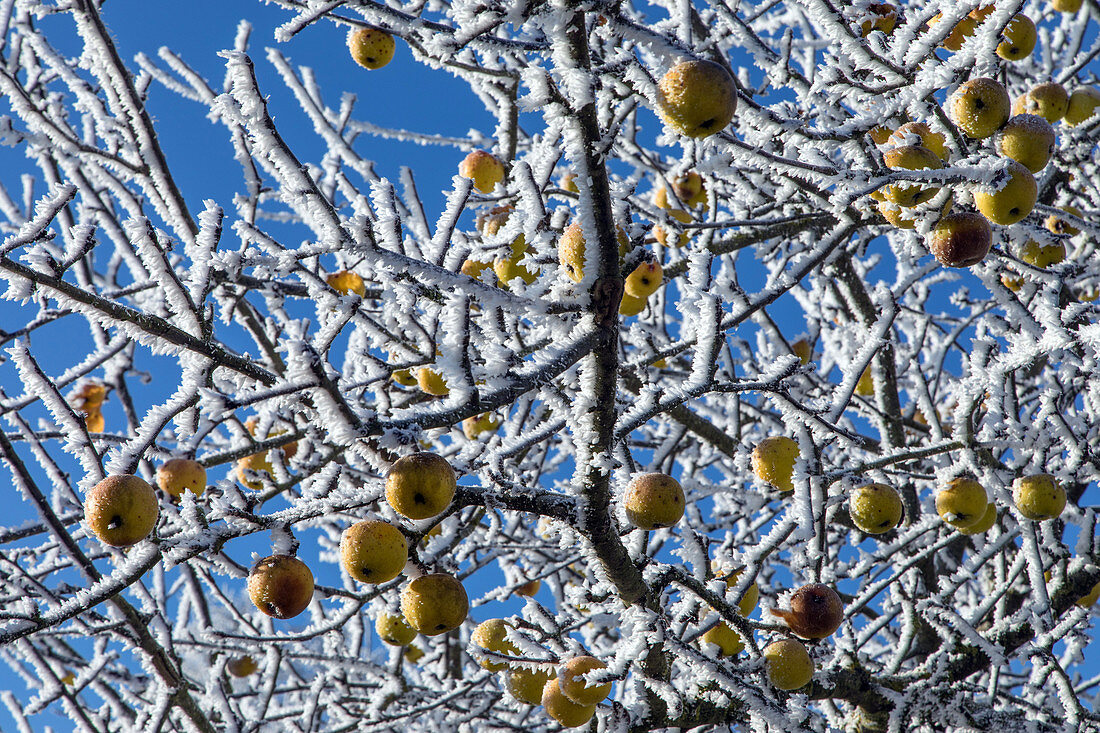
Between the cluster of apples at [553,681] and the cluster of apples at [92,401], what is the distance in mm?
2793

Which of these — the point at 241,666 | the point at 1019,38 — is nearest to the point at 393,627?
the point at 241,666

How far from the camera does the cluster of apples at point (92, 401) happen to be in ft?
14.5

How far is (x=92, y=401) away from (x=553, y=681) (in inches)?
133

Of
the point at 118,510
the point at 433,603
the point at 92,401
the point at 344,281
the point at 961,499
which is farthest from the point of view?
the point at 92,401

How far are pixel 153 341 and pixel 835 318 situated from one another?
181 inches

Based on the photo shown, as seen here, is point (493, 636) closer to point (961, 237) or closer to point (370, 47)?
point (961, 237)

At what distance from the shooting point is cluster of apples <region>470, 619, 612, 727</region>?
2389 mm

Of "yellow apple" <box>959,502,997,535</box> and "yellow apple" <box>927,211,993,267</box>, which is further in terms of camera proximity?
"yellow apple" <box>959,502,997,535</box>

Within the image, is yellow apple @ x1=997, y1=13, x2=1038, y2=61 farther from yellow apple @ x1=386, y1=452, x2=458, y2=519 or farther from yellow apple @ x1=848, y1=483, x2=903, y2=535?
yellow apple @ x1=386, y1=452, x2=458, y2=519

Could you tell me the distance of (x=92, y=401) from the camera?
176 inches

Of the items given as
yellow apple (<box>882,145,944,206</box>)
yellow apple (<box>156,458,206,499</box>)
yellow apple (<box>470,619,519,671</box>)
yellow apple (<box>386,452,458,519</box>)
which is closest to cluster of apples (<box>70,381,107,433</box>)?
yellow apple (<box>156,458,206,499</box>)

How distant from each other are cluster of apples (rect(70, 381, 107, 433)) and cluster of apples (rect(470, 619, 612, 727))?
2793mm

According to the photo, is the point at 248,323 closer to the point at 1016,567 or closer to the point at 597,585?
the point at 597,585

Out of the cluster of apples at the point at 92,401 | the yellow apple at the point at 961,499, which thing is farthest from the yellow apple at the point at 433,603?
the cluster of apples at the point at 92,401
